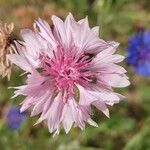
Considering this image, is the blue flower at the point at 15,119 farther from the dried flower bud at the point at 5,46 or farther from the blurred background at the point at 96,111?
the dried flower bud at the point at 5,46

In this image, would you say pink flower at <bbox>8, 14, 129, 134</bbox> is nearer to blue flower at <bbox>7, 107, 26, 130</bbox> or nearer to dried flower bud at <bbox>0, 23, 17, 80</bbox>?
dried flower bud at <bbox>0, 23, 17, 80</bbox>

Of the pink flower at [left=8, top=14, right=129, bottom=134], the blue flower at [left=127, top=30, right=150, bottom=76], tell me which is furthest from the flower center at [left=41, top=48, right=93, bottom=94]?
the blue flower at [left=127, top=30, right=150, bottom=76]

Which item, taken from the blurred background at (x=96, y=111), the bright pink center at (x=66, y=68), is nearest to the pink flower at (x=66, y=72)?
the bright pink center at (x=66, y=68)

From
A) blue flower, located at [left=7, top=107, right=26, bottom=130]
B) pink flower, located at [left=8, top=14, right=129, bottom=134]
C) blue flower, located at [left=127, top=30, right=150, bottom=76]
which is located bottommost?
blue flower, located at [left=7, top=107, right=26, bottom=130]

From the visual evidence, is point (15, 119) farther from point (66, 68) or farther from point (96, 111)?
point (66, 68)

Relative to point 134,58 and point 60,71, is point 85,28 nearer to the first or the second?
point 60,71
